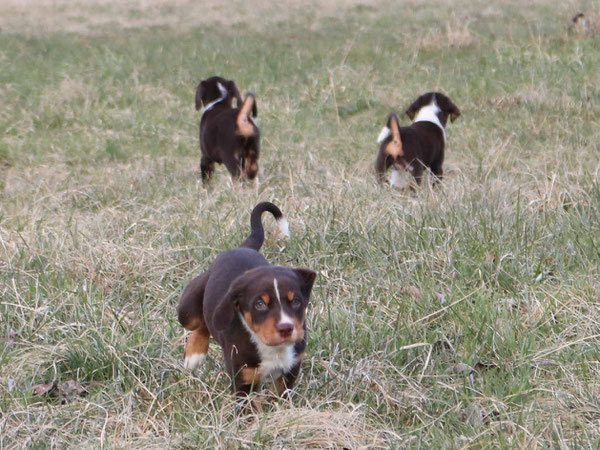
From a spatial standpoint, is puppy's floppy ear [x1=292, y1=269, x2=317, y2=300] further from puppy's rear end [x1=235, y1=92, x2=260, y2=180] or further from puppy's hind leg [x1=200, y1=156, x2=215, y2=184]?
puppy's hind leg [x1=200, y1=156, x2=215, y2=184]

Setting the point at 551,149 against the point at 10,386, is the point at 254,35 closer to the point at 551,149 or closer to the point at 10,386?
the point at 551,149

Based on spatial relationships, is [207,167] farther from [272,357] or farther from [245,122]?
[272,357]

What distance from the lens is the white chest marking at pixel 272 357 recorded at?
118 inches

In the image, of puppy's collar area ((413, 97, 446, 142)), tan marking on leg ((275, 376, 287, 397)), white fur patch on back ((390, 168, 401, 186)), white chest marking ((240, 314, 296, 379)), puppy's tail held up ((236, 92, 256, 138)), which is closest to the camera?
white chest marking ((240, 314, 296, 379))

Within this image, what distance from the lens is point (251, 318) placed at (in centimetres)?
291

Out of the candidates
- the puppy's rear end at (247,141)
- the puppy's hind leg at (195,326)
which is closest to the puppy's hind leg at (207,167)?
the puppy's rear end at (247,141)

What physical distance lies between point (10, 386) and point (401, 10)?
15.3 m

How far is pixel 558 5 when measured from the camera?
15375 millimetres

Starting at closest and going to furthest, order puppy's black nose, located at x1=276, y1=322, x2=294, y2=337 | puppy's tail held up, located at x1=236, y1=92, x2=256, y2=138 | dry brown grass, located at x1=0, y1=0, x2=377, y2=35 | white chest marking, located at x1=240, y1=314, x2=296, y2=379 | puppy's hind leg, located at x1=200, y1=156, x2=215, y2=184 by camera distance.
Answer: puppy's black nose, located at x1=276, y1=322, x2=294, y2=337
white chest marking, located at x1=240, y1=314, x2=296, y2=379
puppy's tail held up, located at x1=236, y1=92, x2=256, y2=138
puppy's hind leg, located at x1=200, y1=156, x2=215, y2=184
dry brown grass, located at x1=0, y1=0, x2=377, y2=35

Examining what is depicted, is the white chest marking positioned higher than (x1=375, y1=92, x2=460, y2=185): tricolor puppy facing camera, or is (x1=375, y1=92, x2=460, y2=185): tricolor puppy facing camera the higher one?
the white chest marking

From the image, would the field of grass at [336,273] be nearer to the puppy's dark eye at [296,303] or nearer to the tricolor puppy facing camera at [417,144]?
the tricolor puppy facing camera at [417,144]

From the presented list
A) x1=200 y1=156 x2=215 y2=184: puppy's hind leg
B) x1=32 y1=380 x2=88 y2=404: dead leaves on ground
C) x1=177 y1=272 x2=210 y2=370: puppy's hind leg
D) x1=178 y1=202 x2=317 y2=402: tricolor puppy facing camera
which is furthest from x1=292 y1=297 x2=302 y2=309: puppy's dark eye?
A: x1=200 y1=156 x2=215 y2=184: puppy's hind leg

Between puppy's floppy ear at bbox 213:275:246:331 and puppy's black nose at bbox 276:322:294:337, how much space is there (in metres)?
0.24

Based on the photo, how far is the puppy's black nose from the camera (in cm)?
277
